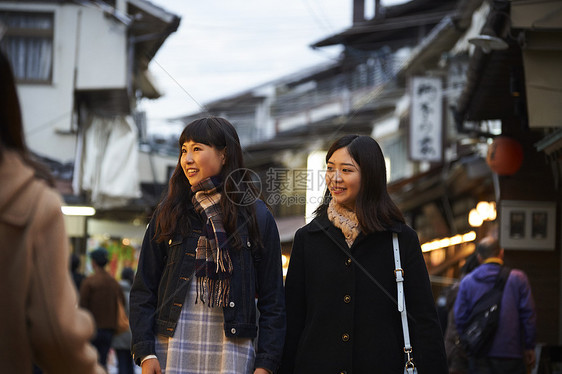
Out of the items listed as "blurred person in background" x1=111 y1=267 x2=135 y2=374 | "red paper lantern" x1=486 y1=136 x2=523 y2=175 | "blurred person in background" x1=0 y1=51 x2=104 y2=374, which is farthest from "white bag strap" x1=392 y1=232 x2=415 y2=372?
"blurred person in background" x1=111 y1=267 x2=135 y2=374

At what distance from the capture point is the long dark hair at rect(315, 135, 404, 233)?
5074mm

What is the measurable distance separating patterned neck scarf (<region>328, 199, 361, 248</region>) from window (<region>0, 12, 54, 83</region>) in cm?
1581

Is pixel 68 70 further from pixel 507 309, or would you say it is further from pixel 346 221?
pixel 346 221

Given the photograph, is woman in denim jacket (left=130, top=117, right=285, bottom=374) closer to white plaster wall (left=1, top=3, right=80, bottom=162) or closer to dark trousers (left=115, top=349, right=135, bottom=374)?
dark trousers (left=115, top=349, right=135, bottom=374)

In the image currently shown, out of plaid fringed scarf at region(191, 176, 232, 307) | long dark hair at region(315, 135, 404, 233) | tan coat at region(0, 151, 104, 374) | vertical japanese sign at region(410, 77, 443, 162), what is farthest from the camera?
vertical japanese sign at region(410, 77, 443, 162)

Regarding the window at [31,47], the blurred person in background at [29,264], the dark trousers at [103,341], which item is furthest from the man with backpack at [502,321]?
the window at [31,47]

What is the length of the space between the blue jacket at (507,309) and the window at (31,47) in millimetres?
13297

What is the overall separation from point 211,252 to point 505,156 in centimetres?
810

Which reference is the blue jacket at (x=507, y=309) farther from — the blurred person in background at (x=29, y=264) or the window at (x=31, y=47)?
the window at (x=31, y=47)

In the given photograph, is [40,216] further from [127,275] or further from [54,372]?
[127,275]

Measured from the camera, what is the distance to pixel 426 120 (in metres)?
20.9

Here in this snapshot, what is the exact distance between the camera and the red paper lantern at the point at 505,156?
12.1m

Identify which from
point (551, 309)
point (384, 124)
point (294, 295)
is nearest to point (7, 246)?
point (294, 295)

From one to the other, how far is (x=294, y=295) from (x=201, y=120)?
1.12 m
